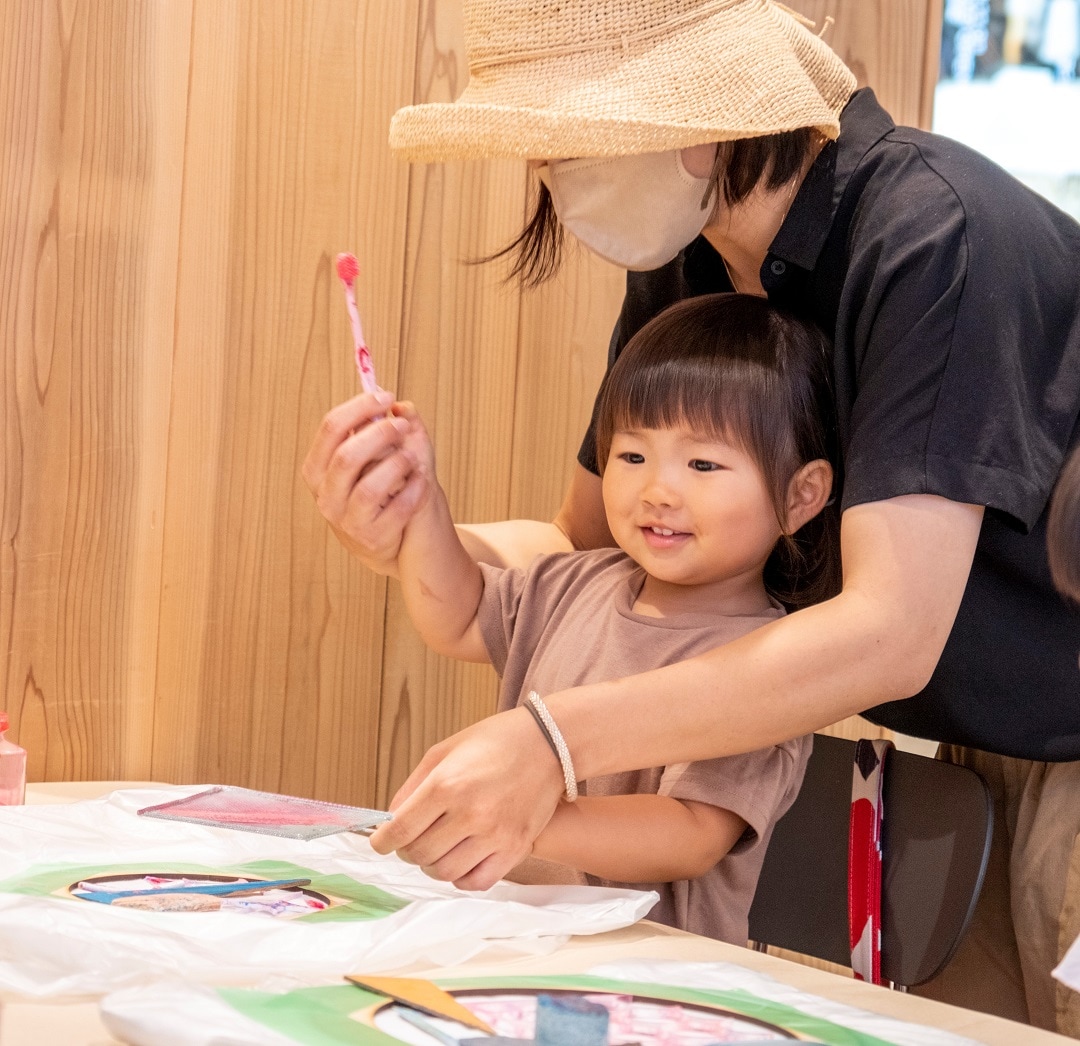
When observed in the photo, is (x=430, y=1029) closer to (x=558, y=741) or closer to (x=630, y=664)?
(x=558, y=741)

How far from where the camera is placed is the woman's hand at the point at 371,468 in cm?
111

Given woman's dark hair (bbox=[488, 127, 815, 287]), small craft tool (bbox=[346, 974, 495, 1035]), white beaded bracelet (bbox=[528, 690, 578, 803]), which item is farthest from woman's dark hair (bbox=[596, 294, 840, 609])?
small craft tool (bbox=[346, 974, 495, 1035])

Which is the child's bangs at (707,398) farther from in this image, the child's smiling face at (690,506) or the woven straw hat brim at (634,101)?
the woven straw hat brim at (634,101)

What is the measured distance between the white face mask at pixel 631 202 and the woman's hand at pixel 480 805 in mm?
402

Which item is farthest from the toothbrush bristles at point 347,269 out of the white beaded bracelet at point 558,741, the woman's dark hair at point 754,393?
the white beaded bracelet at point 558,741

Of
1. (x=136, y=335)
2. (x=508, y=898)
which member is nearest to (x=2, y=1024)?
(x=508, y=898)

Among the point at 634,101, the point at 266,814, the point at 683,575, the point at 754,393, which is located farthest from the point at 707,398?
the point at 266,814

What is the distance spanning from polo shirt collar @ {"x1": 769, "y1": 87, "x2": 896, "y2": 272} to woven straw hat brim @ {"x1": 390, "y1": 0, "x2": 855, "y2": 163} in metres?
0.05

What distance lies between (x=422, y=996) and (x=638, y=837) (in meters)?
0.34

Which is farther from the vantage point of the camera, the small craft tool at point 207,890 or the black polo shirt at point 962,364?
the black polo shirt at point 962,364

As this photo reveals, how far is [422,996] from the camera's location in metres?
0.66

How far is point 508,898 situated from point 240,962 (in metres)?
0.22

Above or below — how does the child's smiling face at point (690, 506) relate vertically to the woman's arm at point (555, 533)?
above

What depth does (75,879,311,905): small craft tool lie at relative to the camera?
83cm
